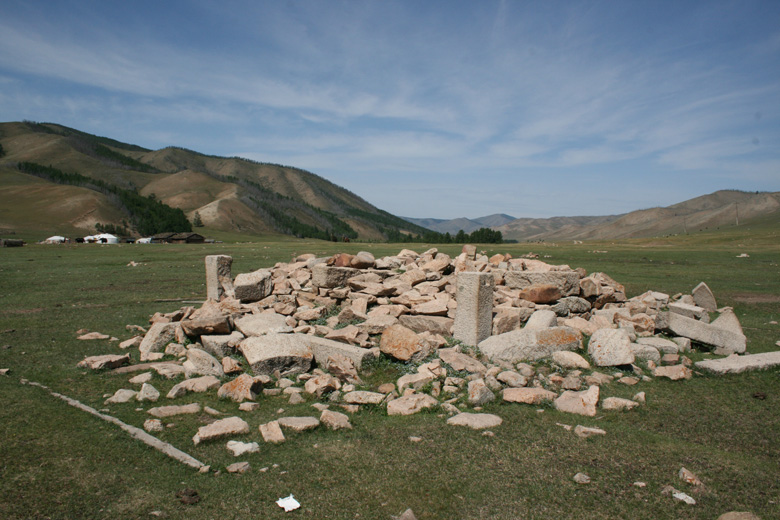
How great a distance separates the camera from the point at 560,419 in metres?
6.94

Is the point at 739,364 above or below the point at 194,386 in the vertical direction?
above

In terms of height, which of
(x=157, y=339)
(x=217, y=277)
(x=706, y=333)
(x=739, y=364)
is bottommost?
(x=739, y=364)

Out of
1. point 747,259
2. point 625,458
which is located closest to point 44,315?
point 625,458

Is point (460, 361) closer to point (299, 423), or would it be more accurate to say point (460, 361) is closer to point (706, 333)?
point (299, 423)

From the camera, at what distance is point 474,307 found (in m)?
10.2

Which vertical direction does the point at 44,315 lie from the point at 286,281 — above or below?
below

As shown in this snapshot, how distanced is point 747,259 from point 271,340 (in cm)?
3992

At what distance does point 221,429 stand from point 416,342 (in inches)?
180

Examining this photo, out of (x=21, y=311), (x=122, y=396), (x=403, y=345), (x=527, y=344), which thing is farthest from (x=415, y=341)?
(x=21, y=311)

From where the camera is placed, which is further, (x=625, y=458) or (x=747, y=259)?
(x=747, y=259)

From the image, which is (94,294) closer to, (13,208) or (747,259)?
(747,259)

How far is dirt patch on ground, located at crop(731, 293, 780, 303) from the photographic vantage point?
57.5 ft

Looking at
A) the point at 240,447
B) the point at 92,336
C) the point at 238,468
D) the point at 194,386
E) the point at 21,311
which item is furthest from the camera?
the point at 21,311

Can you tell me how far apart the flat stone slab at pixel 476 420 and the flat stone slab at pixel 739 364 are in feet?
17.7
